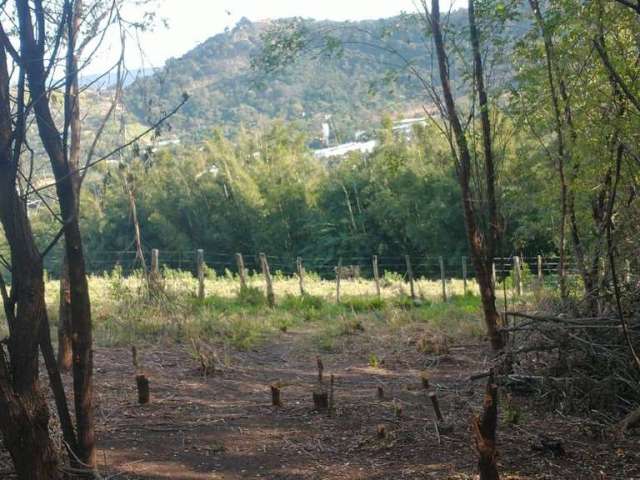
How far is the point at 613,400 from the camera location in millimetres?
5598

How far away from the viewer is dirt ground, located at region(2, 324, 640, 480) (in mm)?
4738

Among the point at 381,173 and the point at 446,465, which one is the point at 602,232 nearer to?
the point at 446,465

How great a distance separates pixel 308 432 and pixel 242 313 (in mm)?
6790

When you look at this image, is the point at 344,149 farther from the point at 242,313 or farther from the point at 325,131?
the point at 242,313

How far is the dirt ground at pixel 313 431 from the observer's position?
4738 mm

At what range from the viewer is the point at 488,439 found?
4148 mm

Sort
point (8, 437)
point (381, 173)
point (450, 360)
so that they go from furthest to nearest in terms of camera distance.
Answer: point (381, 173) → point (450, 360) → point (8, 437)

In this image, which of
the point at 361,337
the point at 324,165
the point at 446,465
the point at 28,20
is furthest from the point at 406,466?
A: the point at 324,165

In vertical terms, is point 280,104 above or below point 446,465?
above

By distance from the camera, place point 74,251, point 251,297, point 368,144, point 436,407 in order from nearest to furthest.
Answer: point 74,251 → point 436,407 → point 251,297 → point 368,144

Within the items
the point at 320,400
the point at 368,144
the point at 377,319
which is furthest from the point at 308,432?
the point at 368,144

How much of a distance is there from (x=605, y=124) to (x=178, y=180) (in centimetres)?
3103

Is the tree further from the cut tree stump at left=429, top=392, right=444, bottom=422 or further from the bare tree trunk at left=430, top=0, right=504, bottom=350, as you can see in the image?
the bare tree trunk at left=430, top=0, right=504, bottom=350

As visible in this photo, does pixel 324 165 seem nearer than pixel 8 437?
No
